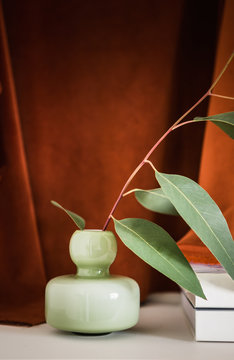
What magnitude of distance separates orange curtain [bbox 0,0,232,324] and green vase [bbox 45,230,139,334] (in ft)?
1.16

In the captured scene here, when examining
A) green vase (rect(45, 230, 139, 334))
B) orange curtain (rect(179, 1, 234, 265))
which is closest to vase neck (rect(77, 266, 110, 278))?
green vase (rect(45, 230, 139, 334))

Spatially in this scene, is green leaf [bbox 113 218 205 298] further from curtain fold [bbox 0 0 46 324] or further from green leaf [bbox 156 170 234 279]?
curtain fold [bbox 0 0 46 324]

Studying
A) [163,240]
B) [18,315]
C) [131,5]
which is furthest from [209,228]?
[131,5]

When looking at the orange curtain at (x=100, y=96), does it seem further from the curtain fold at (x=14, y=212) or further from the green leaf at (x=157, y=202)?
the green leaf at (x=157, y=202)

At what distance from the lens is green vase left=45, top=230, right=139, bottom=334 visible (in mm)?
662

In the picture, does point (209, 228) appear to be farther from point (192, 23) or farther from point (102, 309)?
point (192, 23)

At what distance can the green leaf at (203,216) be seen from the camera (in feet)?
2.06

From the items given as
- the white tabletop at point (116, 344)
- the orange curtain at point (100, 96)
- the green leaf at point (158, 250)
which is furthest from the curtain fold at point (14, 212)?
the green leaf at point (158, 250)

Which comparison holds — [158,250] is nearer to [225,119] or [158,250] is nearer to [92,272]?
[92,272]

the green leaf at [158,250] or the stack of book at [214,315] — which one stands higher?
the green leaf at [158,250]

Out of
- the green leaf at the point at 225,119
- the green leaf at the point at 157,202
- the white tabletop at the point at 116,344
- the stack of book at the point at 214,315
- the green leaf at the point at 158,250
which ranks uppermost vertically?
the green leaf at the point at 225,119

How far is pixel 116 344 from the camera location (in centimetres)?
66

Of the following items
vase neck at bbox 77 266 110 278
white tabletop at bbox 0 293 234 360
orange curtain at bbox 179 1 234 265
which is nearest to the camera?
white tabletop at bbox 0 293 234 360

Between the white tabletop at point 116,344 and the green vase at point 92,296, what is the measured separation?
3 cm
